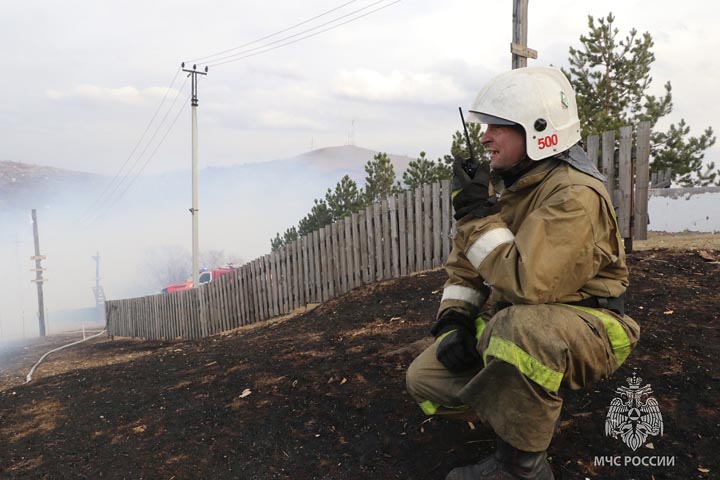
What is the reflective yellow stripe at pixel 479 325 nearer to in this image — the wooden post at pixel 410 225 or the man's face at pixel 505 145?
the man's face at pixel 505 145

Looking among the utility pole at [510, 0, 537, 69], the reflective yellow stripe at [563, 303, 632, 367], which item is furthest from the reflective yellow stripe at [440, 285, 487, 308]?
the utility pole at [510, 0, 537, 69]

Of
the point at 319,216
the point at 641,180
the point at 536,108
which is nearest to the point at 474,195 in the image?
the point at 536,108

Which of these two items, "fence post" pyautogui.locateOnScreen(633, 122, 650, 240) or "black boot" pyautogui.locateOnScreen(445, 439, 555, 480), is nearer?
"black boot" pyautogui.locateOnScreen(445, 439, 555, 480)

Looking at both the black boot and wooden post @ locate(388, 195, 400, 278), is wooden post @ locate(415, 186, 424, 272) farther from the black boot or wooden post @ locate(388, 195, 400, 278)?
the black boot

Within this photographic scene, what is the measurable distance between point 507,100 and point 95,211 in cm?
8005

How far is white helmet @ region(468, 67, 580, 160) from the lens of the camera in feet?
7.18

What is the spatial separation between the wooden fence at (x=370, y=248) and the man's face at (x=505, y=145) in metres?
4.59

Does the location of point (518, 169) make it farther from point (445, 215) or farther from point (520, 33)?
point (520, 33)

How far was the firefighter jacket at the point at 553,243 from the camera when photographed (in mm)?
1854

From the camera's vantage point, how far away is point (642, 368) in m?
3.04

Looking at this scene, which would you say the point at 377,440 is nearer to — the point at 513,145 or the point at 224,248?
the point at 513,145

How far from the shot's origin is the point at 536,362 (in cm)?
182

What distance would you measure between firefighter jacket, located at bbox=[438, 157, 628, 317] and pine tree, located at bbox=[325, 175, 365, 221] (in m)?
17.7

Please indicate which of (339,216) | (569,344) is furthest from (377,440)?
(339,216)
